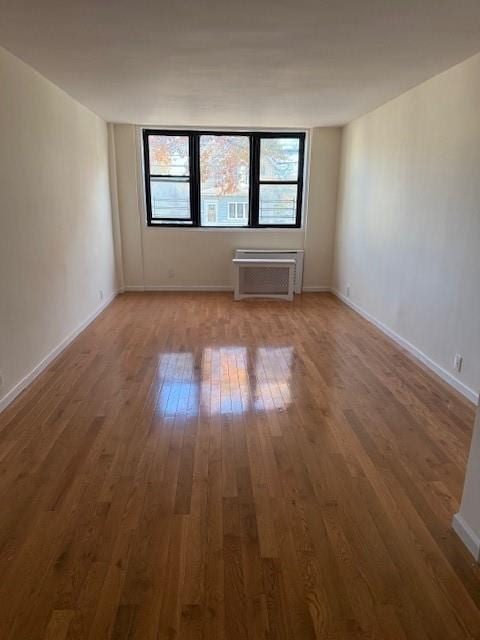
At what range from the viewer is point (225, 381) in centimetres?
338

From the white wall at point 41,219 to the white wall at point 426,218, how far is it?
10.8 feet

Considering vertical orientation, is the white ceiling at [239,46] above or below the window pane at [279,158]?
above

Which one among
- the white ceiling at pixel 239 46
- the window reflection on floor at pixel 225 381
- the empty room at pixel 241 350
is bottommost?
the window reflection on floor at pixel 225 381

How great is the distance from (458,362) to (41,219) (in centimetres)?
358

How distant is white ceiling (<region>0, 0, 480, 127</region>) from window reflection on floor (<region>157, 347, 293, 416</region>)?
7.75 feet

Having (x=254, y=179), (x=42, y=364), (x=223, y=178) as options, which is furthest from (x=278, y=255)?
(x=42, y=364)

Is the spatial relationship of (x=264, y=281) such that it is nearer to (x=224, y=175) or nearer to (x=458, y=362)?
(x=224, y=175)

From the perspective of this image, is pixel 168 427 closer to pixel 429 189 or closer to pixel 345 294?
pixel 429 189

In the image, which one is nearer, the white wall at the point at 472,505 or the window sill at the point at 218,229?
the white wall at the point at 472,505

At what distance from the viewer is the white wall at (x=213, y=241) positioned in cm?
619

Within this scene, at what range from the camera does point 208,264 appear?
6535mm

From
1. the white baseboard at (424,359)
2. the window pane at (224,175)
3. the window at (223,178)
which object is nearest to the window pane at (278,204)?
the window at (223,178)

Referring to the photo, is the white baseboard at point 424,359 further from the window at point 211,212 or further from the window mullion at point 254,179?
the window at point 211,212

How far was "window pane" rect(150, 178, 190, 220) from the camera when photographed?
6320 mm
